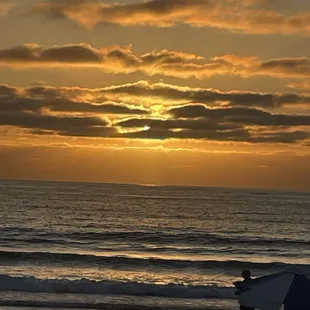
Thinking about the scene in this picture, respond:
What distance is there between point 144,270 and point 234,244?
16106mm

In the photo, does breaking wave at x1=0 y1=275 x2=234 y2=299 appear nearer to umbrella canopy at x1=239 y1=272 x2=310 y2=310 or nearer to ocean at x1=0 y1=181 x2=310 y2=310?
ocean at x1=0 y1=181 x2=310 y2=310

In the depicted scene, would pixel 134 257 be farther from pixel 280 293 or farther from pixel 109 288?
pixel 280 293

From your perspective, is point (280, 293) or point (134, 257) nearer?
point (280, 293)

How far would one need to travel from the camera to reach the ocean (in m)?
23.0

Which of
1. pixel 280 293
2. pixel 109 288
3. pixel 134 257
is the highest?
pixel 280 293

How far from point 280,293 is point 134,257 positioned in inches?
948

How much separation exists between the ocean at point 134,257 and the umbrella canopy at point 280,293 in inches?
315

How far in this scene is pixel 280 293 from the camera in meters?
13.3

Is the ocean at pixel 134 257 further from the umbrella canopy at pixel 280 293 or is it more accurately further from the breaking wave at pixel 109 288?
the umbrella canopy at pixel 280 293

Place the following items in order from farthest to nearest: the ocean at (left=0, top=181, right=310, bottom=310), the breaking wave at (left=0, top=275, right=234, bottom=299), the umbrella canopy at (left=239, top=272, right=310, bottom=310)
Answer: the breaking wave at (left=0, top=275, right=234, bottom=299), the ocean at (left=0, top=181, right=310, bottom=310), the umbrella canopy at (left=239, top=272, right=310, bottom=310)

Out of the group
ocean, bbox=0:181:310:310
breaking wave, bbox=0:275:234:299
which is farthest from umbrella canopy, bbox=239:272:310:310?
breaking wave, bbox=0:275:234:299

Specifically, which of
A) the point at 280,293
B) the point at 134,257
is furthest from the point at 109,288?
the point at 280,293

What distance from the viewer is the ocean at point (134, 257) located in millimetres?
22984

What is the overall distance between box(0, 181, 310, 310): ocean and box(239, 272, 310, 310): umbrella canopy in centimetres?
801
